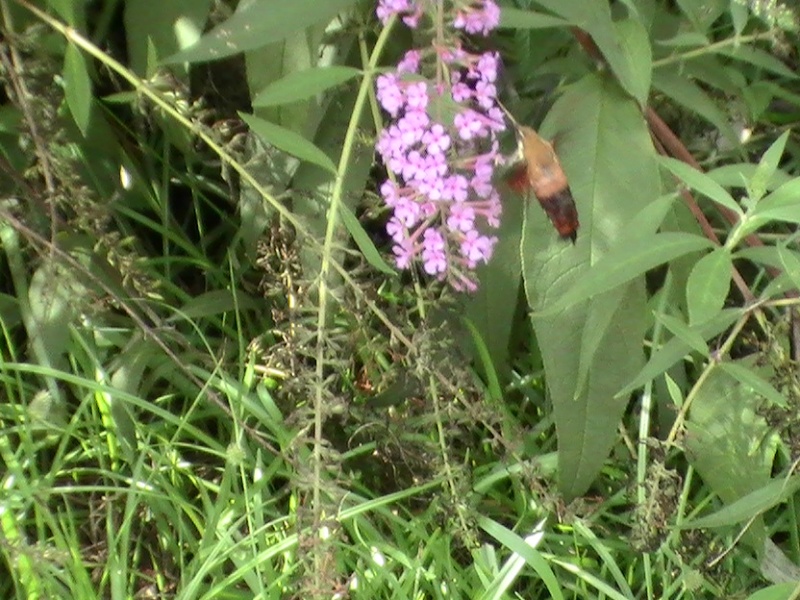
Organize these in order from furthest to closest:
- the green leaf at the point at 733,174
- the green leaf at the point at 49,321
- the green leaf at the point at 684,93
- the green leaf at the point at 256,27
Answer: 1. the green leaf at the point at 49,321
2. the green leaf at the point at 684,93
3. the green leaf at the point at 733,174
4. the green leaf at the point at 256,27

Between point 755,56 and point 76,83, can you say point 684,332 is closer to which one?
point 755,56

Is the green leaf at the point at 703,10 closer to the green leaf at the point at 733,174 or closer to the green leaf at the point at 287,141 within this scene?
the green leaf at the point at 733,174

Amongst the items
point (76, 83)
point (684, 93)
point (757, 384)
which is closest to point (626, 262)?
point (757, 384)

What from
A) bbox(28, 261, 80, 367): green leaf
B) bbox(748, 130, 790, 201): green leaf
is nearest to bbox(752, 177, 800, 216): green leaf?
bbox(748, 130, 790, 201): green leaf

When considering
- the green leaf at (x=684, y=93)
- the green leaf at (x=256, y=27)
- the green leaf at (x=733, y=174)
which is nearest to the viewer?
the green leaf at (x=256, y=27)

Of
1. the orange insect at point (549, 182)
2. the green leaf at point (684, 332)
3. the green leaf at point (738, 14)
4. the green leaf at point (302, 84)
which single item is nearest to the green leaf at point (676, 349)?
the green leaf at point (684, 332)
